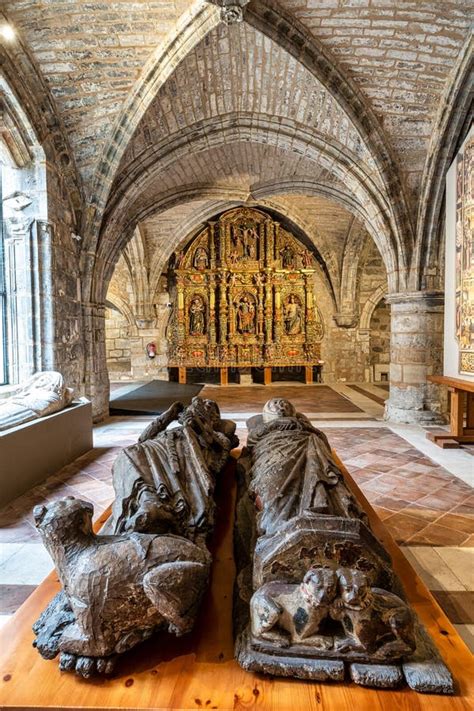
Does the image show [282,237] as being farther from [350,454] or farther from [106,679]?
[106,679]

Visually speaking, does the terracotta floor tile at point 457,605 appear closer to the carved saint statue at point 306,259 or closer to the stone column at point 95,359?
the stone column at point 95,359

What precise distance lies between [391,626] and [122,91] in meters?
6.90

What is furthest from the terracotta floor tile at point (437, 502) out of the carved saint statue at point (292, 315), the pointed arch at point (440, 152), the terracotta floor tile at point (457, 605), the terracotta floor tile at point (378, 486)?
the carved saint statue at point (292, 315)

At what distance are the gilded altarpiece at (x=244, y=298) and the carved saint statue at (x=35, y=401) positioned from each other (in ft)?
26.5

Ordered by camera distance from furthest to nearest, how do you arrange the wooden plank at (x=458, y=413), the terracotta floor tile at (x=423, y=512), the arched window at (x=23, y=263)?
1. the arched window at (x=23, y=263)
2. the wooden plank at (x=458, y=413)
3. the terracotta floor tile at (x=423, y=512)

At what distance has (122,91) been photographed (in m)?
5.67

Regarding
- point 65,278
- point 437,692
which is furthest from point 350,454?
point 65,278

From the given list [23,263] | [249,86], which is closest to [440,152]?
[249,86]

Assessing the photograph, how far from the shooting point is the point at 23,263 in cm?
563

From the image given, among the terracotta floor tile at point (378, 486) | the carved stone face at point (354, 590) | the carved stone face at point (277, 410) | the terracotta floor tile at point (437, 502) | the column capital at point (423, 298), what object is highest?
the column capital at point (423, 298)

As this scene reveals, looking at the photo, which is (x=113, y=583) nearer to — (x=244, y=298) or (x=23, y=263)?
(x=23, y=263)

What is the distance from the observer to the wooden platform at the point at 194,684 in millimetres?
1127

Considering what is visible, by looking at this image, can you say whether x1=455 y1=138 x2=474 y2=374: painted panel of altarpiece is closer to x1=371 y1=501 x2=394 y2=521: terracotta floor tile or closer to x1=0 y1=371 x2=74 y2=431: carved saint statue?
x1=371 y1=501 x2=394 y2=521: terracotta floor tile

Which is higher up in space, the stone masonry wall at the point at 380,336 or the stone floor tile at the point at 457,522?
the stone masonry wall at the point at 380,336
